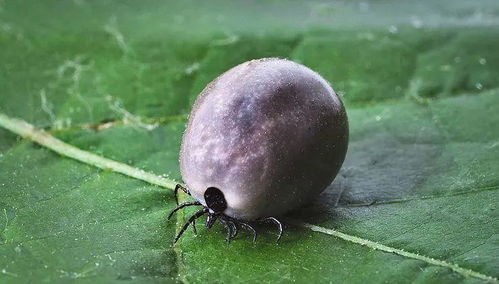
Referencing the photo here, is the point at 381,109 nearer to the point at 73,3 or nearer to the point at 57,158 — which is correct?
the point at 57,158

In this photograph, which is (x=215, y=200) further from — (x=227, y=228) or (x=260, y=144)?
(x=260, y=144)

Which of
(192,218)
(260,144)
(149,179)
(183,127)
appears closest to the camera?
(260,144)

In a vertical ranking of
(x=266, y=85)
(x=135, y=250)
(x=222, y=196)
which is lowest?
(x=135, y=250)

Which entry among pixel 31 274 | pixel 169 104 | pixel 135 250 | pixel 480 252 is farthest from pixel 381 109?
pixel 31 274

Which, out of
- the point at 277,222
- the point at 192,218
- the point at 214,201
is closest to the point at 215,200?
the point at 214,201

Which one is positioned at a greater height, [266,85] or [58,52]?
[266,85]

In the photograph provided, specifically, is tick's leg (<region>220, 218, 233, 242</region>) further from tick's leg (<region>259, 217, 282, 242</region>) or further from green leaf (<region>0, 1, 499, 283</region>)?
tick's leg (<region>259, 217, 282, 242</region>)
